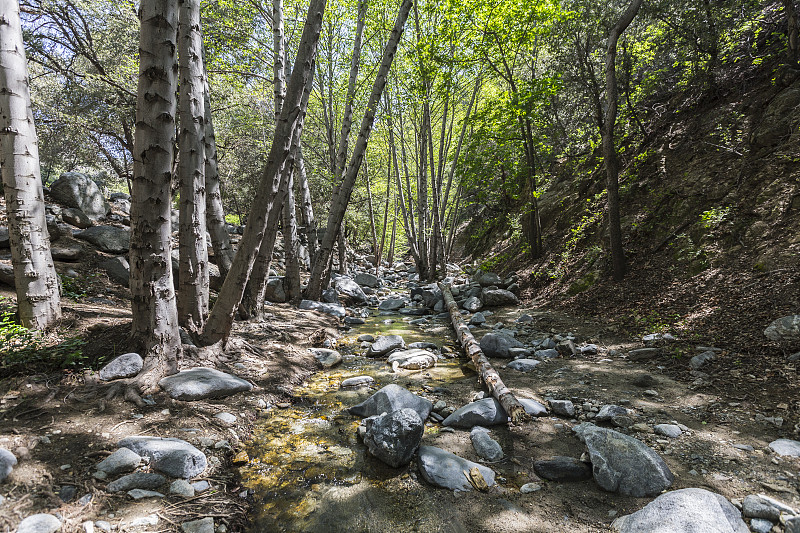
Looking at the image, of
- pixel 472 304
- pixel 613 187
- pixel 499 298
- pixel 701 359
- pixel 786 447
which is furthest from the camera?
pixel 472 304

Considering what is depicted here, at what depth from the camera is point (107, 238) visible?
730 cm

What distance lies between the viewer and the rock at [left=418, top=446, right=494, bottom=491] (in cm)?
246

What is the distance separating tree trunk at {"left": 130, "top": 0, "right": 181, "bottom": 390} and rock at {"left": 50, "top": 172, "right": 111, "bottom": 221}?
747 cm

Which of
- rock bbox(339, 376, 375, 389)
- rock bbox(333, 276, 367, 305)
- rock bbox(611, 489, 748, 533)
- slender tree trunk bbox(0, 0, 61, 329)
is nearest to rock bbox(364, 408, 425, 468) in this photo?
rock bbox(611, 489, 748, 533)

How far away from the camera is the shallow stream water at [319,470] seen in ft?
A: 7.14

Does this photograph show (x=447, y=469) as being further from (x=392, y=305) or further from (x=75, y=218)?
(x=75, y=218)

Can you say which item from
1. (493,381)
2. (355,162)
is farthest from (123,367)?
(355,162)

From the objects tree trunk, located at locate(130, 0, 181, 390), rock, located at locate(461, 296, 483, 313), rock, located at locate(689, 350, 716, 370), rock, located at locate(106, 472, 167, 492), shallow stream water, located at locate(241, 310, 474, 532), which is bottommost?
shallow stream water, located at locate(241, 310, 474, 532)

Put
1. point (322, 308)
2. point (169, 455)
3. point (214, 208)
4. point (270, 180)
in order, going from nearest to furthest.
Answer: point (169, 455)
point (270, 180)
point (214, 208)
point (322, 308)

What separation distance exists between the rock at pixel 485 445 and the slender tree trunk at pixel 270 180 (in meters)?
2.81

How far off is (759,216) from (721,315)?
74.1 inches

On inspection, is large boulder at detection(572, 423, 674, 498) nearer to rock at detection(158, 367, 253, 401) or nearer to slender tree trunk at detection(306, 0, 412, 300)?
rock at detection(158, 367, 253, 401)

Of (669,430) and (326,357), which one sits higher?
(326,357)

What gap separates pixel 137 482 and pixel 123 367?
4.63 ft
